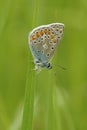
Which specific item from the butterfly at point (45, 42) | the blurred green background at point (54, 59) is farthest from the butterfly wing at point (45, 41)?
the blurred green background at point (54, 59)

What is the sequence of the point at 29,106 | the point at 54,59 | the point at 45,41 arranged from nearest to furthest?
the point at 29,106
the point at 45,41
the point at 54,59

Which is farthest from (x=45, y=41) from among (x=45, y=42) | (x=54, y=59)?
(x=54, y=59)

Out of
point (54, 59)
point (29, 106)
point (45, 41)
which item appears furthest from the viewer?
point (54, 59)

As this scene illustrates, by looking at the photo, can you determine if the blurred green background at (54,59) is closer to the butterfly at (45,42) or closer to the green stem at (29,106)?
the butterfly at (45,42)

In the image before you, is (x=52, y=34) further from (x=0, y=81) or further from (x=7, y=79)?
(x=7, y=79)

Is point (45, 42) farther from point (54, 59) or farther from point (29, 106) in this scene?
point (29, 106)
